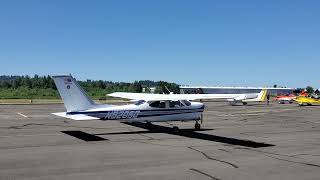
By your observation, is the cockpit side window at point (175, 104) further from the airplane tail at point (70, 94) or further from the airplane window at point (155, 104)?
the airplane tail at point (70, 94)

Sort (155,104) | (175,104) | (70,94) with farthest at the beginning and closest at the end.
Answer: (175,104) → (155,104) → (70,94)

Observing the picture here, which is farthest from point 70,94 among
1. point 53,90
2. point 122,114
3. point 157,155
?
point 53,90

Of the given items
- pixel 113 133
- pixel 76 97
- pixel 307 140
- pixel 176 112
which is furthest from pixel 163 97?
pixel 307 140

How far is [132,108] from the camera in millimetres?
22672

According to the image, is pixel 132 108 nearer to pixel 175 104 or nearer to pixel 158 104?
pixel 158 104

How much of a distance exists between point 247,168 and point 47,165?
6088mm

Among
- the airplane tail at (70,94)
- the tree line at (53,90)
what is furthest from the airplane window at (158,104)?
the tree line at (53,90)

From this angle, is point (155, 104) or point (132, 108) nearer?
point (132, 108)

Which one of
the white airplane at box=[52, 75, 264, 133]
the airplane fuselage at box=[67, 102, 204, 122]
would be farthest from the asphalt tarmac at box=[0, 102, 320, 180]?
the white airplane at box=[52, 75, 264, 133]

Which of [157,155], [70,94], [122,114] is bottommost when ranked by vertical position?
[157,155]

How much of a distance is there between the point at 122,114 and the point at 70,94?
308 centimetres

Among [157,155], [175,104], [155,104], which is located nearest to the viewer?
[157,155]

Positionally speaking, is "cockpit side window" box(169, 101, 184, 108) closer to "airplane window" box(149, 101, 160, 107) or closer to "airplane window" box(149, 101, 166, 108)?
"airplane window" box(149, 101, 166, 108)

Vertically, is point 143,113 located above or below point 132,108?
below
